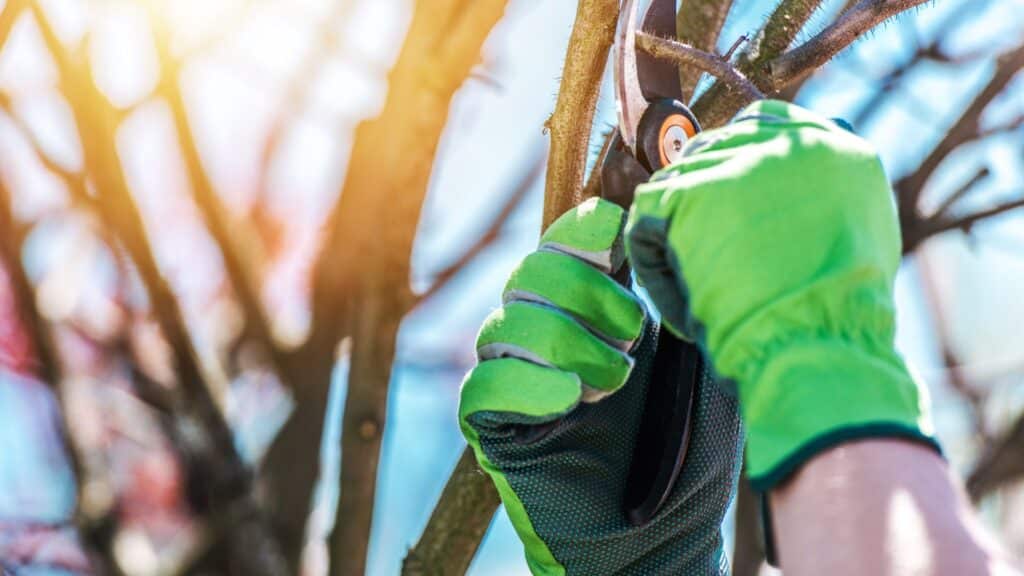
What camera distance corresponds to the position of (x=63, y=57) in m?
1.94

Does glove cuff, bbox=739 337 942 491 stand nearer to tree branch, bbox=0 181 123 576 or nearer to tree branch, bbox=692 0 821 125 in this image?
tree branch, bbox=692 0 821 125

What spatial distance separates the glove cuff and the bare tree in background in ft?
2.27

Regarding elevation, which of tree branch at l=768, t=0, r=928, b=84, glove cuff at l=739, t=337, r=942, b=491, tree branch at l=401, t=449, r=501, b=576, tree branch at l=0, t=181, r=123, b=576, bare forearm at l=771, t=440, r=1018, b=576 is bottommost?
tree branch at l=0, t=181, r=123, b=576

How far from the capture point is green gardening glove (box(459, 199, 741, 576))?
1.11 m

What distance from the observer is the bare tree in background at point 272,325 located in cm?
176

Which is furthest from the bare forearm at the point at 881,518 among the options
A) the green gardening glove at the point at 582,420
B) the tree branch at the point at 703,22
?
the tree branch at the point at 703,22

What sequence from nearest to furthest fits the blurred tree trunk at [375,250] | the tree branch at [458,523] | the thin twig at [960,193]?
the tree branch at [458,523] → the blurred tree trunk at [375,250] → the thin twig at [960,193]

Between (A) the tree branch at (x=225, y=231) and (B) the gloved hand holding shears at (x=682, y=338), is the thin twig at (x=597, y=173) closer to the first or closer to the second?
(B) the gloved hand holding shears at (x=682, y=338)

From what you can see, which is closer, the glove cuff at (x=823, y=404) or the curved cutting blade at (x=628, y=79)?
the glove cuff at (x=823, y=404)

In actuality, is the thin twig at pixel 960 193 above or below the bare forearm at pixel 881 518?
below

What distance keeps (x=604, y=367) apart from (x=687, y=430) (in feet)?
0.59

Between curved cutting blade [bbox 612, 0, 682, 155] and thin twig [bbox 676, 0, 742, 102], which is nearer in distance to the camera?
curved cutting blade [bbox 612, 0, 682, 155]

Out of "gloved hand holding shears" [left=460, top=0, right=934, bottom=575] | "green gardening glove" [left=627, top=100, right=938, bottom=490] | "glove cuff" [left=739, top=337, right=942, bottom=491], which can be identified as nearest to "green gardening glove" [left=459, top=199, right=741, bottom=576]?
"gloved hand holding shears" [left=460, top=0, right=934, bottom=575]

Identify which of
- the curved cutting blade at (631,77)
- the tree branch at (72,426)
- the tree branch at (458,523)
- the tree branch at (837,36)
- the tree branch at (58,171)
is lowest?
the tree branch at (72,426)
